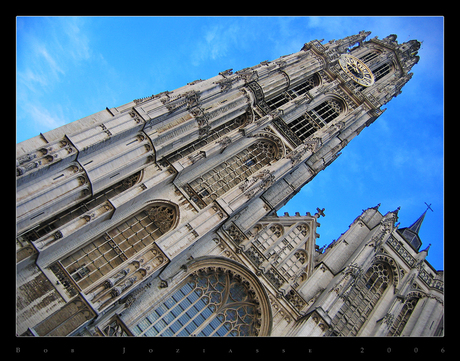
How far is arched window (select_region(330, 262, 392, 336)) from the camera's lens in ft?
73.6

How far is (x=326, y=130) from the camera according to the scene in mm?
30828

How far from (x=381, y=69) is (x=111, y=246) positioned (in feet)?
131

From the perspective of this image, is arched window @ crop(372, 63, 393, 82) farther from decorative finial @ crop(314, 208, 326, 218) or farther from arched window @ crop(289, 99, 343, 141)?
decorative finial @ crop(314, 208, 326, 218)

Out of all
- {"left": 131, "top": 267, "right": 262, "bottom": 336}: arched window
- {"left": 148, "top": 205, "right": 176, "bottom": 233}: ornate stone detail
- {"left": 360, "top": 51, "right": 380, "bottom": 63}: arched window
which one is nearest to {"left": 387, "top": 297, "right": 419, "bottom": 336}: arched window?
{"left": 131, "top": 267, "right": 262, "bottom": 336}: arched window

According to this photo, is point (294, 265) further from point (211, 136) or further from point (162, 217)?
point (211, 136)

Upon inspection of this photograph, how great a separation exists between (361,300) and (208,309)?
9.74 m

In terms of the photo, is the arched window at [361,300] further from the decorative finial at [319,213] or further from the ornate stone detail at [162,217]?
the ornate stone detail at [162,217]

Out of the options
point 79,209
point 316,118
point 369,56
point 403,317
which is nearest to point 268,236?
point 403,317
